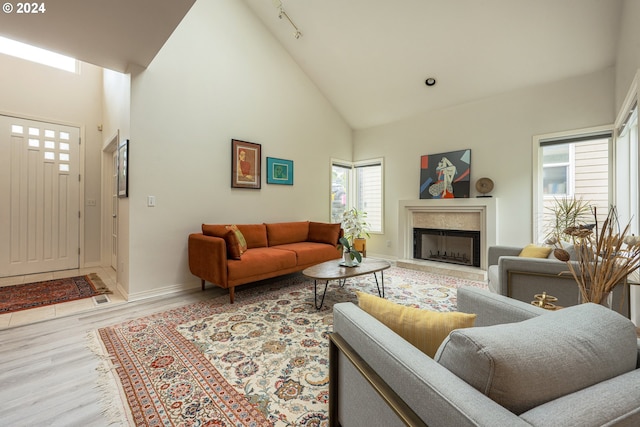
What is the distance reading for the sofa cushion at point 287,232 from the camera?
4.16 m

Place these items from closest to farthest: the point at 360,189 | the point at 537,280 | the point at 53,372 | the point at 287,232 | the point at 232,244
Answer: the point at 53,372 < the point at 537,280 < the point at 232,244 < the point at 287,232 < the point at 360,189

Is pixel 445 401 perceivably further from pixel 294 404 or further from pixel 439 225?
pixel 439 225

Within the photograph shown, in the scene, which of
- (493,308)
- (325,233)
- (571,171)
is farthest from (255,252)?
(571,171)

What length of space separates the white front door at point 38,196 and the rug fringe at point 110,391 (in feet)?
10.1

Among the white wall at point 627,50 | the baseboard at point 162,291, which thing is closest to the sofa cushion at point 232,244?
the baseboard at point 162,291

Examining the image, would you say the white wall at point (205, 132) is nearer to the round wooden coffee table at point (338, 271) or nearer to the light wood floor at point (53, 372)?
the light wood floor at point (53, 372)

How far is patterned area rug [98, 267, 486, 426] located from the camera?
1467mm

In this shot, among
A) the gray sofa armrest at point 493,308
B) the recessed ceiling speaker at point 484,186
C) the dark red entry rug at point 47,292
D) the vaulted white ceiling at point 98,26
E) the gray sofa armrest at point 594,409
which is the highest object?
the vaulted white ceiling at point 98,26

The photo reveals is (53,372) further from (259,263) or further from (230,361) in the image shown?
(259,263)

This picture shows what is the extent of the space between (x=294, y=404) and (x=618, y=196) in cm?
416

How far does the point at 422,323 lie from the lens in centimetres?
98

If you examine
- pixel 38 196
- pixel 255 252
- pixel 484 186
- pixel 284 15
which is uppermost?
pixel 284 15

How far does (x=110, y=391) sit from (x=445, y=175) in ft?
15.5

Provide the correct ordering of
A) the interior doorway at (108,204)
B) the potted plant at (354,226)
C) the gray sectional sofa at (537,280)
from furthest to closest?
the potted plant at (354,226), the interior doorway at (108,204), the gray sectional sofa at (537,280)
